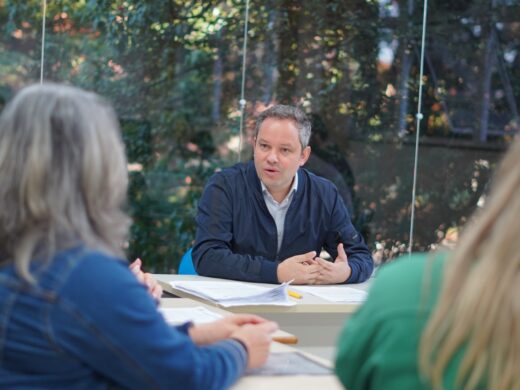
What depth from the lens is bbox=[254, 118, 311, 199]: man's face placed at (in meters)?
3.83

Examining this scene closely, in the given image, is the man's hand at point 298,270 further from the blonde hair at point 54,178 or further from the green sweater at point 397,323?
the green sweater at point 397,323

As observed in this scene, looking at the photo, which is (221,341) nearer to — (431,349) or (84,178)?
(84,178)

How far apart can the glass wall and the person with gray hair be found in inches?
151

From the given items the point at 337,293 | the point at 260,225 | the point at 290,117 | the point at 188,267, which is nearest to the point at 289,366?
the point at 337,293

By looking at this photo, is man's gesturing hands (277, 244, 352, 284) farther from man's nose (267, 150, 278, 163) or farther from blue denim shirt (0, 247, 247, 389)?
blue denim shirt (0, 247, 247, 389)

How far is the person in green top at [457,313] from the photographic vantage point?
1.18m

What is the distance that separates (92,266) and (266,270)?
1984 millimetres

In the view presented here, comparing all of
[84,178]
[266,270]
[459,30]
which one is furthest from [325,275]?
[459,30]

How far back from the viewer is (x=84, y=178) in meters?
1.46

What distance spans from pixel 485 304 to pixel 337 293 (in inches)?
78.5

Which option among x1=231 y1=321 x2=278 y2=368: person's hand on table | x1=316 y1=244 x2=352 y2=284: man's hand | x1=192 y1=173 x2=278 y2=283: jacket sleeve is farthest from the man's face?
x1=231 y1=321 x2=278 y2=368: person's hand on table

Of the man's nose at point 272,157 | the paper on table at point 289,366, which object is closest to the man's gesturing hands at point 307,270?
the man's nose at point 272,157

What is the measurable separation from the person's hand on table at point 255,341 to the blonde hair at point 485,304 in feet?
2.18

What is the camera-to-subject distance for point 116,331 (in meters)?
1.43
